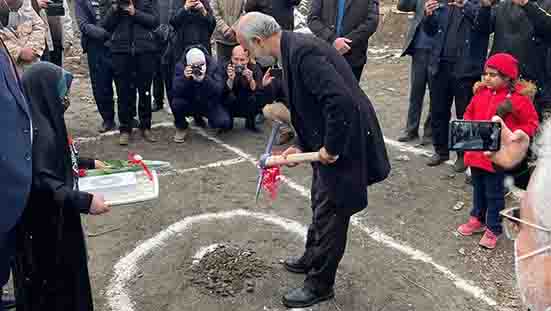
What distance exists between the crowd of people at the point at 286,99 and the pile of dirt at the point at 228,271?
1.14 feet

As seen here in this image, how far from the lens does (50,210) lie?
3.33 m

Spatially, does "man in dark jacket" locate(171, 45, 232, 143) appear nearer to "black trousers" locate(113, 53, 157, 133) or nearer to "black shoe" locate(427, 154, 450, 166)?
"black trousers" locate(113, 53, 157, 133)

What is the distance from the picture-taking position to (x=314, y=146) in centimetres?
401

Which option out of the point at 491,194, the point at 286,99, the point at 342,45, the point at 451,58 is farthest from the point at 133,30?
the point at 491,194

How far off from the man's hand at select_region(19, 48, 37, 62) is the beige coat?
3 centimetres

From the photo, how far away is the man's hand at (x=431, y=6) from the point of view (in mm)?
6559

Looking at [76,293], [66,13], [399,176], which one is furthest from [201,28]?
[76,293]

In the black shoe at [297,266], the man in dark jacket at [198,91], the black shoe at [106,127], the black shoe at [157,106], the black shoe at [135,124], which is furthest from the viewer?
the black shoe at [157,106]

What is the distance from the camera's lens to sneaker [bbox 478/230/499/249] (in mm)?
5055

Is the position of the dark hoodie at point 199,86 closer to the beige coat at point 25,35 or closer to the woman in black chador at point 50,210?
the beige coat at point 25,35

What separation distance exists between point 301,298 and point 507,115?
239cm

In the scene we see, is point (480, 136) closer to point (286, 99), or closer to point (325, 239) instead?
point (325, 239)

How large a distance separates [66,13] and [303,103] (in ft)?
17.8

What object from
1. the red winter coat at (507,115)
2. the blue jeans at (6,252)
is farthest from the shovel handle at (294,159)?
the blue jeans at (6,252)
